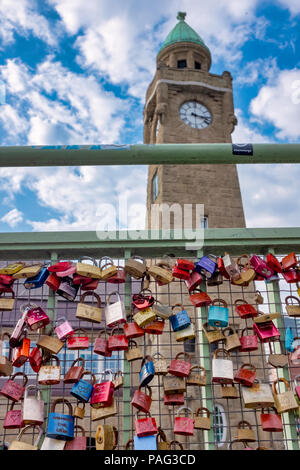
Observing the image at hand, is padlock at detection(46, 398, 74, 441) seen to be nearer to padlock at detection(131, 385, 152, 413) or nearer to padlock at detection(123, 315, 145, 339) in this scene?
padlock at detection(131, 385, 152, 413)

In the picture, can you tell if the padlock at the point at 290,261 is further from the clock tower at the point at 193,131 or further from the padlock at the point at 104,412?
the clock tower at the point at 193,131

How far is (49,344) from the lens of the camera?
2375mm

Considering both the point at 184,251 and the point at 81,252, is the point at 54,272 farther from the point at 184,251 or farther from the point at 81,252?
the point at 184,251

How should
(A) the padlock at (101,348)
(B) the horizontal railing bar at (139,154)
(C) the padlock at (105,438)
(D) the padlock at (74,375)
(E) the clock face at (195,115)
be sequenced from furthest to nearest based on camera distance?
(E) the clock face at (195,115)
(A) the padlock at (101,348)
(D) the padlock at (74,375)
(C) the padlock at (105,438)
(B) the horizontal railing bar at (139,154)

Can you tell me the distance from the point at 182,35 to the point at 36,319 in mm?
29829

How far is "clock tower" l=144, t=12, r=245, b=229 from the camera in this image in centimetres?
2016

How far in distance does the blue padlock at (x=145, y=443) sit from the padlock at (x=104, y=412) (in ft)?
0.60

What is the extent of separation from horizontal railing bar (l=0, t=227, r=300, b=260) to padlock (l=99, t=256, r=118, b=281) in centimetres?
5

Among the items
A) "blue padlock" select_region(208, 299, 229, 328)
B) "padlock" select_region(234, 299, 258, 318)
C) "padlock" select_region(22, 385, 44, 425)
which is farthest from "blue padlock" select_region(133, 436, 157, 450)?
"padlock" select_region(234, 299, 258, 318)

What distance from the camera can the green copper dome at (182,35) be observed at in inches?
1123

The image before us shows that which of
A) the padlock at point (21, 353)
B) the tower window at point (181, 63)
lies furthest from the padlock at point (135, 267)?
the tower window at point (181, 63)

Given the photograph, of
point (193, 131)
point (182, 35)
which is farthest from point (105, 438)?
point (182, 35)

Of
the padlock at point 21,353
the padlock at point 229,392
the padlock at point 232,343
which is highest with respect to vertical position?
the padlock at point 232,343

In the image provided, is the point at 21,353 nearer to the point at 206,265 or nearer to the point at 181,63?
the point at 206,265
